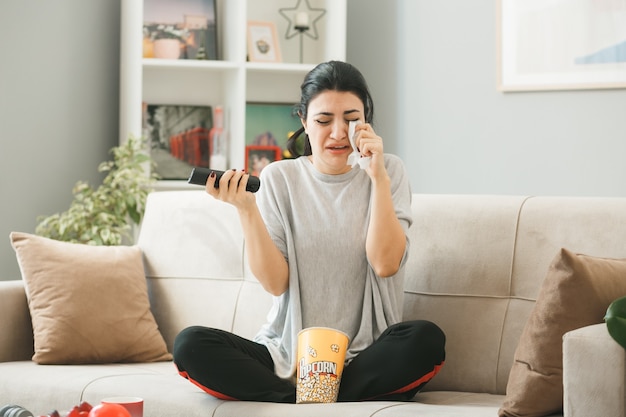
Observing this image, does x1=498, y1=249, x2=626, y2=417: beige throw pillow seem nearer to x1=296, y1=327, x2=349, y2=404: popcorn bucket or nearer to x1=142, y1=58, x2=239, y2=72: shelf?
x1=296, y1=327, x2=349, y2=404: popcorn bucket

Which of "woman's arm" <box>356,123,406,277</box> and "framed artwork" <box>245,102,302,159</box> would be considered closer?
"woman's arm" <box>356,123,406,277</box>

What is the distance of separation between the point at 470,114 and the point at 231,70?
1.04 meters

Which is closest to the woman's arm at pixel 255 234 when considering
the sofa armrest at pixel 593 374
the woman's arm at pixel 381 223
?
the woman's arm at pixel 381 223

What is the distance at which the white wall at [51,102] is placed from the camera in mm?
3646

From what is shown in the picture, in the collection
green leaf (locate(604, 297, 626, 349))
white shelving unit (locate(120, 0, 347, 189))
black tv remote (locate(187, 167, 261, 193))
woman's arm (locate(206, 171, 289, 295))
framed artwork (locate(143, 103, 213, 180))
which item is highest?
white shelving unit (locate(120, 0, 347, 189))

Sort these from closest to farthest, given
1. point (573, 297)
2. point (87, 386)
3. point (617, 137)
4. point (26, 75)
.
A: point (573, 297), point (87, 386), point (617, 137), point (26, 75)

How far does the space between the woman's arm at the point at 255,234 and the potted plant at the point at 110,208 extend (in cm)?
131

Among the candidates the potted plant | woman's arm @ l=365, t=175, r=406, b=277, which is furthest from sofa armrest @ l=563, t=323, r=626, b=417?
the potted plant

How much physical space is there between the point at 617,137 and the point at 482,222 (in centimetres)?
125

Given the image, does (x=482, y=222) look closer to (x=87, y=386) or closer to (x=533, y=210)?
(x=533, y=210)

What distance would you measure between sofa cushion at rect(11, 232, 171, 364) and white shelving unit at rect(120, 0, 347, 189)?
48.2 inches

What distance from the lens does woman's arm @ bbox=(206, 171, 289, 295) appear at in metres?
2.21

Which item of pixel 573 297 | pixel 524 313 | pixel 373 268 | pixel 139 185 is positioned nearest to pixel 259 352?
pixel 373 268

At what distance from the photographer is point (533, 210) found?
2.32m
